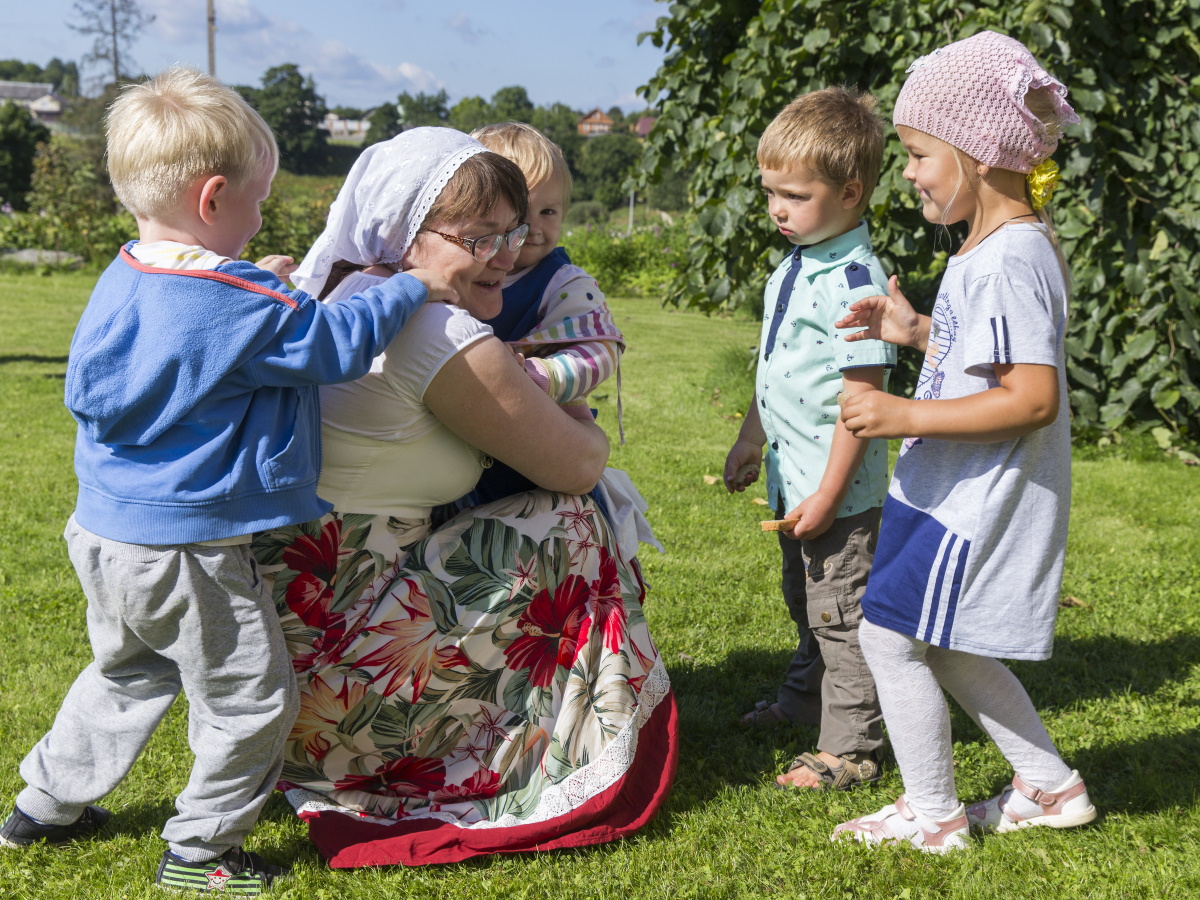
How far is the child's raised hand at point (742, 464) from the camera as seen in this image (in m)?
2.70

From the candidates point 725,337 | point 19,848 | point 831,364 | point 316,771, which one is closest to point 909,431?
point 831,364

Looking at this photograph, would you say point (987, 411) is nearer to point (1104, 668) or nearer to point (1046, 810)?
point (1046, 810)

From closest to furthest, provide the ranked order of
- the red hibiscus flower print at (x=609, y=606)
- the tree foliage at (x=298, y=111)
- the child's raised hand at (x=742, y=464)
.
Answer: the red hibiscus flower print at (x=609, y=606)
the child's raised hand at (x=742, y=464)
the tree foliage at (x=298, y=111)

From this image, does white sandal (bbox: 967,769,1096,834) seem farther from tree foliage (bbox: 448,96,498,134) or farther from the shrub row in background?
tree foliage (bbox: 448,96,498,134)

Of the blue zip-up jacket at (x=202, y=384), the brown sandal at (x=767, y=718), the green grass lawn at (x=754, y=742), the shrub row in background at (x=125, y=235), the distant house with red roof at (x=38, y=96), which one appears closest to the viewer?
the blue zip-up jacket at (x=202, y=384)

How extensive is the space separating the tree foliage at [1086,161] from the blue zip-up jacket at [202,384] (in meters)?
3.90

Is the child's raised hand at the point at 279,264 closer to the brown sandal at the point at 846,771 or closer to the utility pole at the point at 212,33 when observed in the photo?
the brown sandal at the point at 846,771

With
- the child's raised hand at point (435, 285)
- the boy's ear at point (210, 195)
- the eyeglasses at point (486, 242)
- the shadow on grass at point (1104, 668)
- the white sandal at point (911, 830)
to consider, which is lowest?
the shadow on grass at point (1104, 668)

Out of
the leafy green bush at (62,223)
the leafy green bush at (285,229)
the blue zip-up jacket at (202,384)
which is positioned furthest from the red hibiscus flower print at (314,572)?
the leafy green bush at (62,223)

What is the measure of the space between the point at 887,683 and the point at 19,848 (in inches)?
73.4

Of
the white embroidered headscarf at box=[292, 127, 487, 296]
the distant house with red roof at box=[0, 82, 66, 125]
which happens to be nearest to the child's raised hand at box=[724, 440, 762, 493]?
the white embroidered headscarf at box=[292, 127, 487, 296]

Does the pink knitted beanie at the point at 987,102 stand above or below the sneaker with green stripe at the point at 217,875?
above

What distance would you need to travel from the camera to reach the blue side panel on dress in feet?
6.35

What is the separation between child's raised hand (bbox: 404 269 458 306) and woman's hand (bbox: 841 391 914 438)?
82cm
